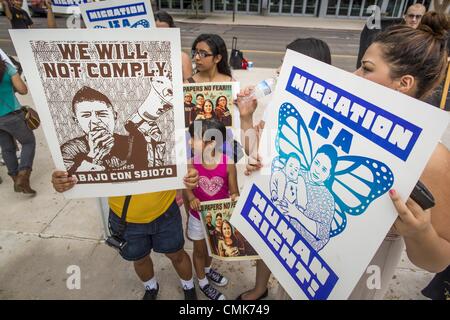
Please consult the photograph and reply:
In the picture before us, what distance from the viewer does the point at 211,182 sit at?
1919 millimetres

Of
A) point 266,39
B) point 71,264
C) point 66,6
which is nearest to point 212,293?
point 71,264

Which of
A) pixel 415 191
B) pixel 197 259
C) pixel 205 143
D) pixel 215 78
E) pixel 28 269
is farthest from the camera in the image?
pixel 215 78

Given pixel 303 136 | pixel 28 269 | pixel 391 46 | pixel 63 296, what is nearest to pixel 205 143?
pixel 303 136

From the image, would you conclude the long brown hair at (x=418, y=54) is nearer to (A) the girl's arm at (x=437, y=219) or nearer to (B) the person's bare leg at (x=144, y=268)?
(A) the girl's arm at (x=437, y=219)

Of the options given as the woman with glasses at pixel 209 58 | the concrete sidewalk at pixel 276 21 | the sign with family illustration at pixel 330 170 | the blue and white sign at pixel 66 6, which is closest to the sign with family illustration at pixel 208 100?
the woman with glasses at pixel 209 58

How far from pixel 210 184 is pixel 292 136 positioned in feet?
2.95

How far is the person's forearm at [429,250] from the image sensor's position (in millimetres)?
944

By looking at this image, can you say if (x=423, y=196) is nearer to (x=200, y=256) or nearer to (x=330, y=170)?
(x=330, y=170)

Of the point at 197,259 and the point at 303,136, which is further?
the point at 197,259

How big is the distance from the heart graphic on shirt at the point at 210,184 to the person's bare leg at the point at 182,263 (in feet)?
1.50

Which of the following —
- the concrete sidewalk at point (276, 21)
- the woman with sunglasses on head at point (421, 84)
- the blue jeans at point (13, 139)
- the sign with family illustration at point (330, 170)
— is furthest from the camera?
the concrete sidewalk at point (276, 21)

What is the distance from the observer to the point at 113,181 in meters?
1.35

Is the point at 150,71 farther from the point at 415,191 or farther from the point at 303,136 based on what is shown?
the point at 415,191
